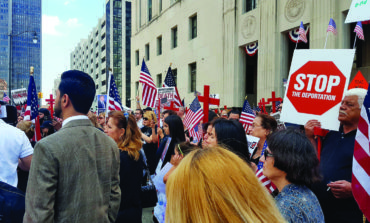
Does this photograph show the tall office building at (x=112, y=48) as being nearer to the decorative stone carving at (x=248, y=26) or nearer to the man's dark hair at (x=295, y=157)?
the decorative stone carving at (x=248, y=26)

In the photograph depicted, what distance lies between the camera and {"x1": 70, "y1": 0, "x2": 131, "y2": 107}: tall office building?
2044 inches

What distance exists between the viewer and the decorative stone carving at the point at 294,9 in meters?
13.7

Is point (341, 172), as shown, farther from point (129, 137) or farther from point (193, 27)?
point (193, 27)

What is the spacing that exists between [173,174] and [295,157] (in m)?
1.28

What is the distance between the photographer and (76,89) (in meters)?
2.33

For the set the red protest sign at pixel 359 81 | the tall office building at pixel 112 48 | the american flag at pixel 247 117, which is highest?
the tall office building at pixel 112 48

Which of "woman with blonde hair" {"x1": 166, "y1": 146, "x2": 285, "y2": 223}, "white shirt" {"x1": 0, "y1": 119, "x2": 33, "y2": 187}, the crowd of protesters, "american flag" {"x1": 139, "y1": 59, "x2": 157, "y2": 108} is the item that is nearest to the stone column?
"american flag" {"x1": 139, "y1": 59, "x2": 157, "y2": 108}

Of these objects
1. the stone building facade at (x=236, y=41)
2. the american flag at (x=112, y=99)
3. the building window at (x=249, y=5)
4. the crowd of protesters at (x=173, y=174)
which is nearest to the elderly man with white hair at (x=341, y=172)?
the crowd of protesters at (x=173, y=174)

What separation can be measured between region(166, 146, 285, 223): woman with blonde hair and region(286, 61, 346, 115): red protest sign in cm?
291

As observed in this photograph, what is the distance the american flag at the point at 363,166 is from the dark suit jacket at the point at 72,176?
1816 mm

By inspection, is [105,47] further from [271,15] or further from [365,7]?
[365,7]

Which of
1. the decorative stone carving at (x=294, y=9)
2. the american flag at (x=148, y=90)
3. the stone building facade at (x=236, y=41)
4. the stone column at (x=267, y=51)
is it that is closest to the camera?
the american flag at (x=148, y=90)

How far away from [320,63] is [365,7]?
82 centimetres

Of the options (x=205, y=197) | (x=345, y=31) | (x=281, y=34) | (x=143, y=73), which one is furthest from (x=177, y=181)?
(x=281, y=34)
